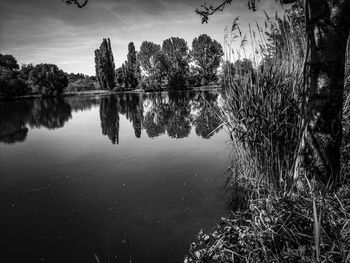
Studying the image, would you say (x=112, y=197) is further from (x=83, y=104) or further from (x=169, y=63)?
(x=169, y=63)

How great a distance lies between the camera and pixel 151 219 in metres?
5.41

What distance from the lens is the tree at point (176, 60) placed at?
68.9 meters

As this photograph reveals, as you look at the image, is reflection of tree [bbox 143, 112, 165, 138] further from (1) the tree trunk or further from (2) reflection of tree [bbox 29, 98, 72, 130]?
(1) the tree trunk

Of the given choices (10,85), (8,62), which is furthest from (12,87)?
(8,62)

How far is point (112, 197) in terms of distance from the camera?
658 cm

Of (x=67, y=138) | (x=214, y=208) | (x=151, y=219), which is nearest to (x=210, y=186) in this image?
(x=214, y=208)

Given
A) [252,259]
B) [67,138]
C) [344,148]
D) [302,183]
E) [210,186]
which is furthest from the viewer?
[67,138]

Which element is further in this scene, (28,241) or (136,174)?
(136,174)

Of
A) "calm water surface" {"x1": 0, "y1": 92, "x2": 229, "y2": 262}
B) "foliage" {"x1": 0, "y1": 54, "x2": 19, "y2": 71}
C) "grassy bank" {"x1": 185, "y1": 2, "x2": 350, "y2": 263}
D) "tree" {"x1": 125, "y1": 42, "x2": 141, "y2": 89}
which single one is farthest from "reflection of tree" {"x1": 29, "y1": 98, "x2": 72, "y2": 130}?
"foliage" {"x1": 0, "y1": 54, "x2": 19, "y2": 71}

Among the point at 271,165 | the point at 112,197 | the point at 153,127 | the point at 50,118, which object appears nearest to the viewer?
Answer: the point at 271,165

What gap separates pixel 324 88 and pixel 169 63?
6764cm

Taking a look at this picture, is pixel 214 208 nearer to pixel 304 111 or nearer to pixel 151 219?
pixel 151 219

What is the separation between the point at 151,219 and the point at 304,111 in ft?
11.9

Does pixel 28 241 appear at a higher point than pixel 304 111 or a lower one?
lower
